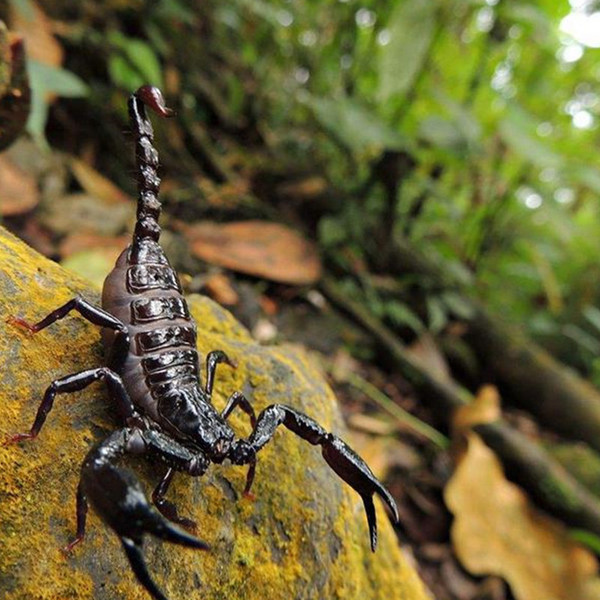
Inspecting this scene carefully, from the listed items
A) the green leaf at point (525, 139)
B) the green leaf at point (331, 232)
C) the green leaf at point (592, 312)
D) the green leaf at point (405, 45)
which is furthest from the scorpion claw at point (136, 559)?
the green leaf at point (592, 312)

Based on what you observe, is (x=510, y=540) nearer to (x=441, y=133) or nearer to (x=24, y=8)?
(x=441, y=133)

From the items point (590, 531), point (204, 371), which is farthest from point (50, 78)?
point (590, 531)

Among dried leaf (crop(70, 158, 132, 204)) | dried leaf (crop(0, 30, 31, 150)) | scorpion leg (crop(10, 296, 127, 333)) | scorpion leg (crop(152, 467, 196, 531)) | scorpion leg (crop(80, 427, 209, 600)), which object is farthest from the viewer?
dried leaf (crop(70, 158, 132, 204))

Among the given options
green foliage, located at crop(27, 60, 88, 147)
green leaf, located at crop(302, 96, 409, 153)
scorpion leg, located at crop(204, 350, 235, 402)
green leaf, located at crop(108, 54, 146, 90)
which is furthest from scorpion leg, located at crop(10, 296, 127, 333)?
green leaf, located at crop(108, 54, 146, 90)

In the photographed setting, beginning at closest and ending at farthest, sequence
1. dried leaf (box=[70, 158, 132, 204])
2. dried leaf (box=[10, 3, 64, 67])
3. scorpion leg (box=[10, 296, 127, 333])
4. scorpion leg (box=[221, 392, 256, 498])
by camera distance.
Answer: scorpion leg (box=[10, 296, 127, 333])
scorpion leg (box=[221, 392, 256, 498])
dried leaf (box=[10, 3, 64, 67])
dried leaf (box=[70, 158, 132, 204])

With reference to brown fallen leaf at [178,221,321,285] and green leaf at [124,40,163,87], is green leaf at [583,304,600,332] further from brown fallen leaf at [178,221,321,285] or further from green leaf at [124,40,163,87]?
green leaf at [124,40,163,87]

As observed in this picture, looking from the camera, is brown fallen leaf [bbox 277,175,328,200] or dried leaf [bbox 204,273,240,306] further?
brown fallen leaf [bbox 277,175,328,200]

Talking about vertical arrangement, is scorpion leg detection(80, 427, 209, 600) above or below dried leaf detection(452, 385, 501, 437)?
above
